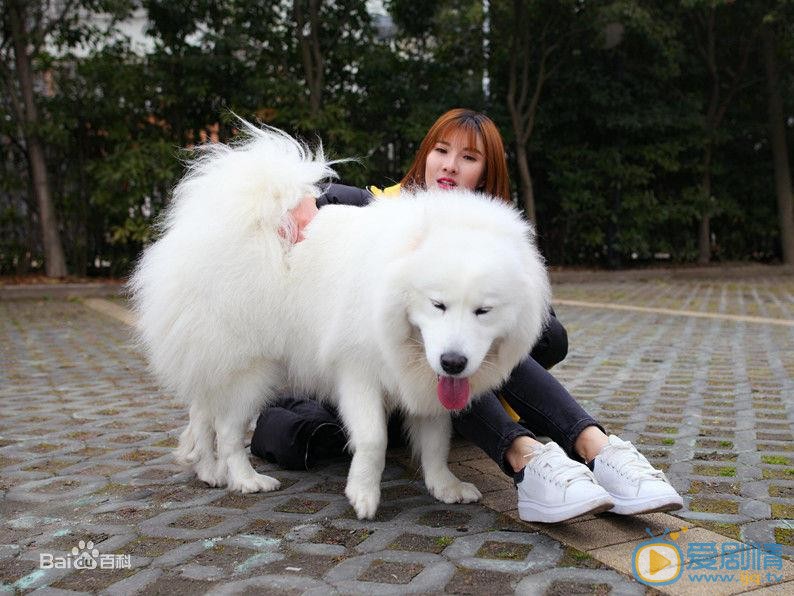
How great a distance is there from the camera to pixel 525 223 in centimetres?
271

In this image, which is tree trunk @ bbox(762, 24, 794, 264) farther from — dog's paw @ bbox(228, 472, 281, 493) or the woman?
dog's paw @ bbox(228, 472, 281, 493)

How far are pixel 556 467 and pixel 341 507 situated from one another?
0.77 metres

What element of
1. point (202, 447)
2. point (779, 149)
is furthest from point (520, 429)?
point (779, 149)

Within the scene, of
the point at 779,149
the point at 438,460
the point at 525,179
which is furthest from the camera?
the point at 779,149

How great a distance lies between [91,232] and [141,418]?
8.33 meters

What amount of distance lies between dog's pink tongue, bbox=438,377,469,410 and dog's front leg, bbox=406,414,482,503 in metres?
0.36

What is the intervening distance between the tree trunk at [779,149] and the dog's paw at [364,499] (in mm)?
13287

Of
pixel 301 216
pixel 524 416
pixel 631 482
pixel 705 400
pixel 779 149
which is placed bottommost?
pixel 705 400

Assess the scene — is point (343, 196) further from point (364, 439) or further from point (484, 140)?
point (364, 439)

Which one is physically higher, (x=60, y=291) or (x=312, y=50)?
(x=312, y=50)

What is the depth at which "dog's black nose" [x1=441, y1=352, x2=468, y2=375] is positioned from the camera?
7.55ft

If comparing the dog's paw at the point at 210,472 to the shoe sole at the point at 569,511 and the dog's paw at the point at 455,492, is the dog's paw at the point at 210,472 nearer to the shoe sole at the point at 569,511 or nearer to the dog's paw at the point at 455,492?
the dog's paw at the point at 455,492

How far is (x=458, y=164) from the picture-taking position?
348 cm

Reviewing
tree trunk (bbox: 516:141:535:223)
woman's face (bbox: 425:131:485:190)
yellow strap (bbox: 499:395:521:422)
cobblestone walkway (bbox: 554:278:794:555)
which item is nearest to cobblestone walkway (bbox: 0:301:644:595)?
yellow strap (bbox: 499:395:521:422)
